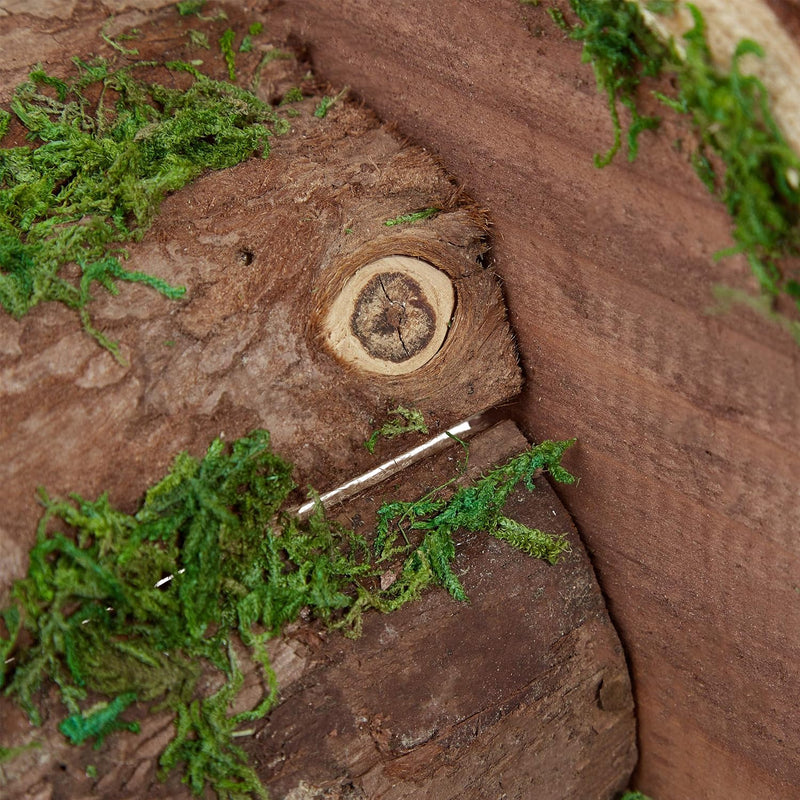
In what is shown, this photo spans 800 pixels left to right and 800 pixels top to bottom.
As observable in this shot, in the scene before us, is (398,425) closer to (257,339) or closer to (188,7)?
(257,339)

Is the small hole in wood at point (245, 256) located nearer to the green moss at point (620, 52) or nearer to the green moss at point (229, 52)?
the green moss at point (229, 52)

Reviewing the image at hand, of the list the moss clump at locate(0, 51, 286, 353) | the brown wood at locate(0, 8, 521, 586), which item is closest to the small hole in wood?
the brown wood at locate(0, 8, 521, 586)

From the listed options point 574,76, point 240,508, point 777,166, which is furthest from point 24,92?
point 777,166

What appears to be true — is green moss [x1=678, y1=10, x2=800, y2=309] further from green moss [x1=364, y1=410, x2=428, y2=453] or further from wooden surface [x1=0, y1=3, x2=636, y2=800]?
green moss [x1=364, y1=410, x2=428, y2=453]

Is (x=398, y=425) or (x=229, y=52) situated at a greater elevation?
(x=229, y=52)

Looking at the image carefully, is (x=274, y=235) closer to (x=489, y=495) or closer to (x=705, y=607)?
(x=489, y=495)

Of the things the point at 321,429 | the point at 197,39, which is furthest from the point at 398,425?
the point at 197,39

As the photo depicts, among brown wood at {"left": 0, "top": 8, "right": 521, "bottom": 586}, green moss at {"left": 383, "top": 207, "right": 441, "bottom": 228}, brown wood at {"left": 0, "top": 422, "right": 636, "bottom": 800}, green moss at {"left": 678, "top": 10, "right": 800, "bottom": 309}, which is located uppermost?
green moss at {"left": 678, "top": 10, "right": 800, "bottom": 309}

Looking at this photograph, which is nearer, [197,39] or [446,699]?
[446,699]
